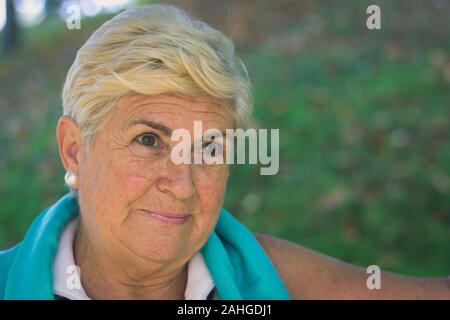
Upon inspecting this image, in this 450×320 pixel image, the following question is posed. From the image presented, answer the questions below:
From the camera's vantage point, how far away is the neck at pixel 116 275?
7.40 ft

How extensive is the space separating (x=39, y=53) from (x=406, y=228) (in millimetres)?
6330

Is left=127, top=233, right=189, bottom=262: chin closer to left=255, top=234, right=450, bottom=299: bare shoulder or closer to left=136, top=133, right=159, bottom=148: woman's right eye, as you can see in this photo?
left=136, top=133, right=159, bottom=148: woman's right eye

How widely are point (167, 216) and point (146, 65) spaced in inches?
18.6

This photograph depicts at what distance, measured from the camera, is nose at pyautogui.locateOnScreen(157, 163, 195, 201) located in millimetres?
2096

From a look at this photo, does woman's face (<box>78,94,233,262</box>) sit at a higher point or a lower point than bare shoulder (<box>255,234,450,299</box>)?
higher

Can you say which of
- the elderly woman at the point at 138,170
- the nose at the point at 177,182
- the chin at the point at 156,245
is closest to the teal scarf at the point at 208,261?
the elderly woman at the point at 138,170

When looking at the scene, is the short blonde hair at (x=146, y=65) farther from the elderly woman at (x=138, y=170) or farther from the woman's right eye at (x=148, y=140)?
the woman's right eye at (x=148, y=140)

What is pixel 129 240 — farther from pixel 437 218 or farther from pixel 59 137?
pixel 437 218

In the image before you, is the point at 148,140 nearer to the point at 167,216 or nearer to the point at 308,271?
the point at 167,216

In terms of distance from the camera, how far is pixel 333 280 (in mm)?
2480

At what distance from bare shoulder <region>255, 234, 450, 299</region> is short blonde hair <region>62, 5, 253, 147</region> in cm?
63

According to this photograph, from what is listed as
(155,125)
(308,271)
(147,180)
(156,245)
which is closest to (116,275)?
(156,245)

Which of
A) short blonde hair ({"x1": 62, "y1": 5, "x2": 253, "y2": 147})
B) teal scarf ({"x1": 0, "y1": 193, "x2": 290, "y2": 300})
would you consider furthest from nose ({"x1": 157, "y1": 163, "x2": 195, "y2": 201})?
teal scarf ({"x1": 0, "y1": 193, "x2": 290, "y2": 300})

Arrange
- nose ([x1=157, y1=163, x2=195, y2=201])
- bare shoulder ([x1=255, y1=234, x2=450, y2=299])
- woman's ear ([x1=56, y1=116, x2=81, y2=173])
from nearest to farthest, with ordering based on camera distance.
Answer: nose ([x1=157, y1=163, x2=195, y2=201]), woman's ear ([x1=56, y1=116, x2=81, y2=173]), bare shoulder ([x1=255, y1=234, x2=450, y2=299])
